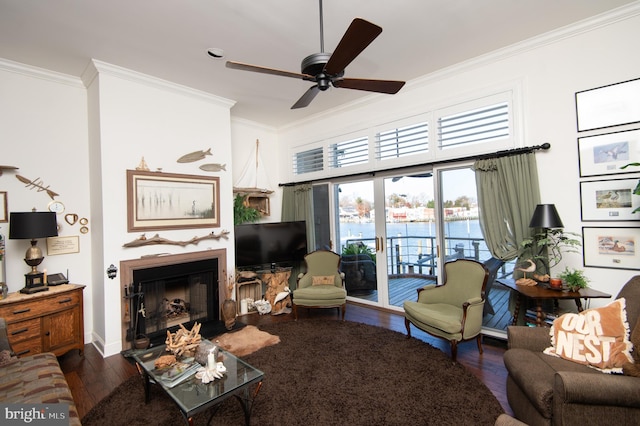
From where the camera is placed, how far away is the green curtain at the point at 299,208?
205 inches

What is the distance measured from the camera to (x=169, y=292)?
394 centimetres

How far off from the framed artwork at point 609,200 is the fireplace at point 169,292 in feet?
14.0

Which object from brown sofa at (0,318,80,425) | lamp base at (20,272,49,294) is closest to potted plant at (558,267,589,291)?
brown sofa at (0,318,80,425)

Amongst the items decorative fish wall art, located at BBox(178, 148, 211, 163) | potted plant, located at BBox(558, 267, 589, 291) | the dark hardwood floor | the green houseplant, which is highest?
decorative fish wall art, located at BBox(178, 148, 211, 163)

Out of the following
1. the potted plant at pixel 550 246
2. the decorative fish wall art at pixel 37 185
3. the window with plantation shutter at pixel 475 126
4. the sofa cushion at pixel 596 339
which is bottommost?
the sofa cushion at pixel 596 339

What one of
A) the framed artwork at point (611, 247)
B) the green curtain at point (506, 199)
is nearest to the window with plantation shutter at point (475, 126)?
the green curtain at point (506, 199)

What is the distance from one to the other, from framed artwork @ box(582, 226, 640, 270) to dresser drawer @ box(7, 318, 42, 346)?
537 centimetres

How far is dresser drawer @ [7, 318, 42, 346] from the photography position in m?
2.69

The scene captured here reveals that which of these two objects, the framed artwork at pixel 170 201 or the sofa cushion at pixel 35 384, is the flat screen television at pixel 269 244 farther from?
the sofa cushion at pixel 35 384

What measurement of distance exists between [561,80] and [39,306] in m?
5.65

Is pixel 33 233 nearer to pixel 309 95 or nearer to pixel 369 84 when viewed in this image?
pixel 309 95

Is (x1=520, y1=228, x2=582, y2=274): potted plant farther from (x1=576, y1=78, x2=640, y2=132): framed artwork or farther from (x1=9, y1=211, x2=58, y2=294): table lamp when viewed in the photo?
(x1=9, y1=211, x2=58, y2=294): table lamp

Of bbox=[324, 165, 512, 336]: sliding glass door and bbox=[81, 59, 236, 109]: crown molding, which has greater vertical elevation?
bbox=[81, 59, 236, 109]: crown molding

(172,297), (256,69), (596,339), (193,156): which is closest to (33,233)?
(172,297)
